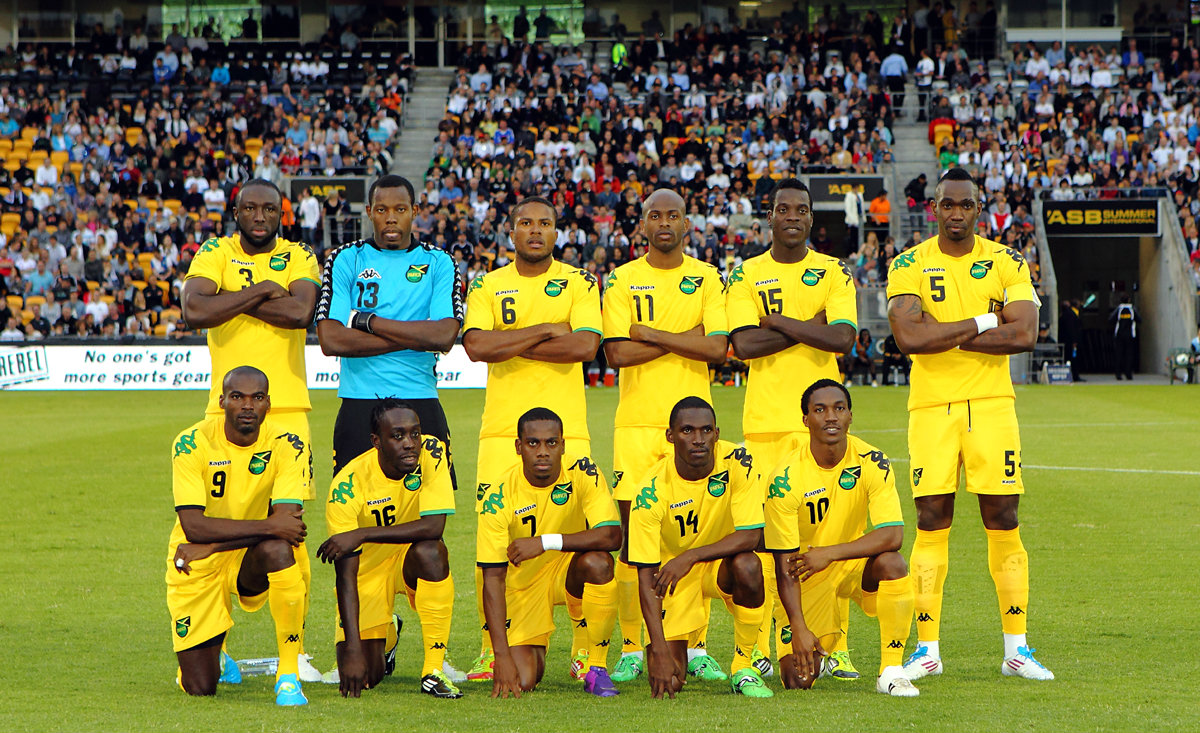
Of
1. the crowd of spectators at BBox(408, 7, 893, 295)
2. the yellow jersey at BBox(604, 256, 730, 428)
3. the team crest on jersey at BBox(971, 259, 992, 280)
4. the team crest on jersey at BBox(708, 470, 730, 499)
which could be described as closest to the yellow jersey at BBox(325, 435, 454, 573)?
the yellow jersey at BBox(604, 256, 730, 428)

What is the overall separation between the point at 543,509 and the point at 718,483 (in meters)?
0.92

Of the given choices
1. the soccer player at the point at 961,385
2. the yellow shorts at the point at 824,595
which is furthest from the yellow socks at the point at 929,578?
the yellow shorts at the point at 824,595

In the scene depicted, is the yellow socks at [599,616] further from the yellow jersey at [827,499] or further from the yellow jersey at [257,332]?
the yellow jersey at [257,332]

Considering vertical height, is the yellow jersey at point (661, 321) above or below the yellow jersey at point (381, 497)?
above

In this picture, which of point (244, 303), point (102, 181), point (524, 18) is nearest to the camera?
point (244, 303)

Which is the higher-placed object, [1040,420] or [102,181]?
[102,181]

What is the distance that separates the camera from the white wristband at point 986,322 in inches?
285

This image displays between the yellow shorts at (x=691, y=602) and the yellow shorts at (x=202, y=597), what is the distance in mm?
2221

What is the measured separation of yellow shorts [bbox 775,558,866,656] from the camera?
23.1 feet

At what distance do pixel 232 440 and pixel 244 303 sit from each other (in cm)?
84

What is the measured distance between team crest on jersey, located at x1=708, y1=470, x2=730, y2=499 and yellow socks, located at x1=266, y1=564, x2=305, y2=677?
2.12 m

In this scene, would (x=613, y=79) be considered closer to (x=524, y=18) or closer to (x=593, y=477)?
(x=524, y=18)

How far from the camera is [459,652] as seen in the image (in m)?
7.75

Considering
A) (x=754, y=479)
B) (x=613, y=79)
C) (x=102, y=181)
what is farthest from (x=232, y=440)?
(x=613, y=79)
